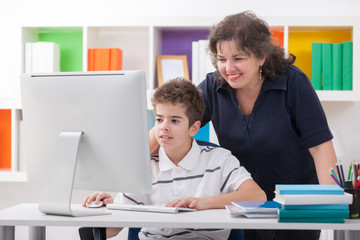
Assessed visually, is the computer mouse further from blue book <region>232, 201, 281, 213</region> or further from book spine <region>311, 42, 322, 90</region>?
book spine <region>311, 42, 322, 90</region>

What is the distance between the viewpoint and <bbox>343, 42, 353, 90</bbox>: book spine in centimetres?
298

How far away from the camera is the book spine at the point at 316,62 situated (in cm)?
301

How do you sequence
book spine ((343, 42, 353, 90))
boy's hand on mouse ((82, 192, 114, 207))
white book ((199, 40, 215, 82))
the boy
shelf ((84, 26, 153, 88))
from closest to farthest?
boy's hand on mouse ((82, 192, 114, 207))
the boy
book spine ((343, 42, 353, 90))
white book ((199, 40, 215, 82))
shelf ((84, 26, 153, 88))

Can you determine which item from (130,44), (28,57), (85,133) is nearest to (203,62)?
(130,44)

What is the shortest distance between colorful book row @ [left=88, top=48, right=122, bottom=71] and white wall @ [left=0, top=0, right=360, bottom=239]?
0.61 ft

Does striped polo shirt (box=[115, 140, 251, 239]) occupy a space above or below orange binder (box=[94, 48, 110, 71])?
below

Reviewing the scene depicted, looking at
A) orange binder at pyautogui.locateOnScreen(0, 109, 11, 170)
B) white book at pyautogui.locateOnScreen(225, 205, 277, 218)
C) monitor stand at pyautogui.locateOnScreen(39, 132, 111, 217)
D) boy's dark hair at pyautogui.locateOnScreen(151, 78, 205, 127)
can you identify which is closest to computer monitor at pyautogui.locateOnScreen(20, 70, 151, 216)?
monitor stand at pyautogui.locateOnScreen(39, 132, 111, 217)

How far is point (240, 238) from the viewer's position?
1.80 meters

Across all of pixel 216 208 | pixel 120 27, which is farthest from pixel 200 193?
pixel 120 27

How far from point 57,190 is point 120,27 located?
A: 1942 mm

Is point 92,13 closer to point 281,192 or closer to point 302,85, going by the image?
point 302,85

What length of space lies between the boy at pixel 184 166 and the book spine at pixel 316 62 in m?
1.29

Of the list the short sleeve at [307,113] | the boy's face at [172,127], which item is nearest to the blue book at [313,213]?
the short sleeve at [307,113]

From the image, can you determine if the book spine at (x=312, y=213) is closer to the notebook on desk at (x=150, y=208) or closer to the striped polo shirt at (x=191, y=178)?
the notebook on desk at (x=150, y=208)
